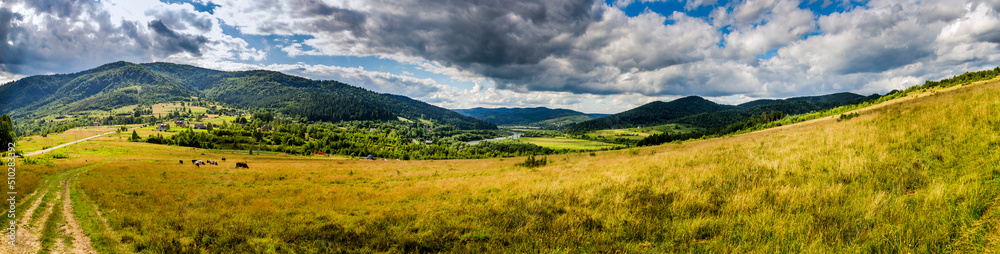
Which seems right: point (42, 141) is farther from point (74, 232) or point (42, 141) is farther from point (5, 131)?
point (74, 232)

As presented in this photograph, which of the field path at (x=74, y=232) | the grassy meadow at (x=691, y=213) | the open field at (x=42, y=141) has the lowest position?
the field path at (x=74, y=232)

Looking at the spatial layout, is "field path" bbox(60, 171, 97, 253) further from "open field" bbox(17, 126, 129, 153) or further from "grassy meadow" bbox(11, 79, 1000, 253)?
"open field" bbox(17, 126, 129, 153)

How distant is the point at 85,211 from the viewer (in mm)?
12344

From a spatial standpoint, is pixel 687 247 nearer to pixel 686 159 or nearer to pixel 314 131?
pixel 686 159

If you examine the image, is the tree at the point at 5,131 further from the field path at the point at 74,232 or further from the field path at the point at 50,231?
the field path at the point at 74,232

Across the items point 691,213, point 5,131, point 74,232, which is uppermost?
point 5,131

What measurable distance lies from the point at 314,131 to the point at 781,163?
187m

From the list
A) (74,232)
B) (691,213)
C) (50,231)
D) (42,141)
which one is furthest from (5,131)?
(691,213)

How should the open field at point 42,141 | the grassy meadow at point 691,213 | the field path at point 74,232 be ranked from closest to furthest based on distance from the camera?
the grassy meadow at point 691,213 → the field path at point 74,232 → the open field at point 42,141

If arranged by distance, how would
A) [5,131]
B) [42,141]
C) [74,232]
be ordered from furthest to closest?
[42,141] < [5,131] < [74,232]

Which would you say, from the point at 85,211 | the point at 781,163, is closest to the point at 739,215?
the point at 781,163

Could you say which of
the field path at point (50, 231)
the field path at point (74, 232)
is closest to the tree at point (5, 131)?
the field path at point (50, 231)

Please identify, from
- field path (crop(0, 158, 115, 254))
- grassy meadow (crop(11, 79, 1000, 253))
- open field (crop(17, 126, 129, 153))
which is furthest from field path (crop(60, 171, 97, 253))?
open field (crop(17, 126, 129, 153))

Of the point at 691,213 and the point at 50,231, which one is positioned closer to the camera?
the point at 691,213
